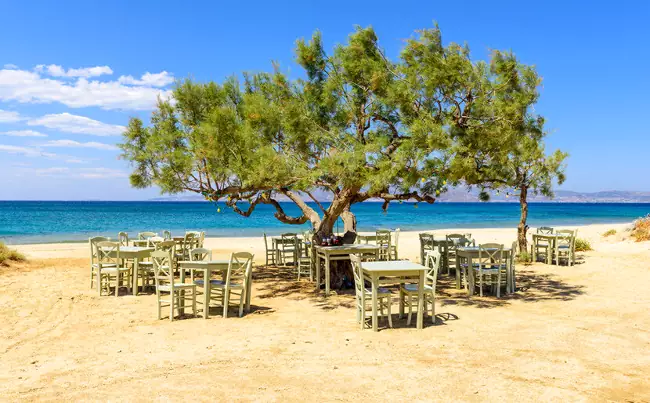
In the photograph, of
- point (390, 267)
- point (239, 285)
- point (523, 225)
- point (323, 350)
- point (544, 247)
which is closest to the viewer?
point (323, 350)

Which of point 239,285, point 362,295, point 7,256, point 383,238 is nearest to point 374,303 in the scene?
point 362,295

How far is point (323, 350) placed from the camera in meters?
5.37

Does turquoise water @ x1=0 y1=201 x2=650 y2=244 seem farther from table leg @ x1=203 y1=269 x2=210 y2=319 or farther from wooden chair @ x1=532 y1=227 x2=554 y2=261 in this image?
table leg @ x1=203 y1=269 x2=210 y2=319

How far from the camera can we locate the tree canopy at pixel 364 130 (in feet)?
22.3

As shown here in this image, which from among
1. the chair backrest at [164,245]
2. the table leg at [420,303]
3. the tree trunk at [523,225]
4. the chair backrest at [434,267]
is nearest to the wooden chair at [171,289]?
the chair backrest at [164,245]

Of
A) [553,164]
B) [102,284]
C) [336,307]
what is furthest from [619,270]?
[102,284]

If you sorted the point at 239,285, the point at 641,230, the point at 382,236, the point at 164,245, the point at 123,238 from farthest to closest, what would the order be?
the point at 641,230, the point at 382,236, the point at 123,238, the point at 164,245, the point at 239,285

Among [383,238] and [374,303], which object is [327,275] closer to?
[374,303]

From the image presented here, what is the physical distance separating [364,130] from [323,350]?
4143mm

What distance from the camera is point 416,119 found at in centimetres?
668

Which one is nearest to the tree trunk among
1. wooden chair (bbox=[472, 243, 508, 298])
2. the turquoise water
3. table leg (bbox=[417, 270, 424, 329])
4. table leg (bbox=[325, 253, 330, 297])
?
wooden chair (bbox=[472, 243, 508, 298])

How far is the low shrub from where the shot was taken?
17000mm

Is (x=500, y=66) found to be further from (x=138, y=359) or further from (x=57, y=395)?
(x=57, y=395)

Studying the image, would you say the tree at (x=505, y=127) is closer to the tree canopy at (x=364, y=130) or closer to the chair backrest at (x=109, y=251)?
the tree canopy at (x=364, y=130)
